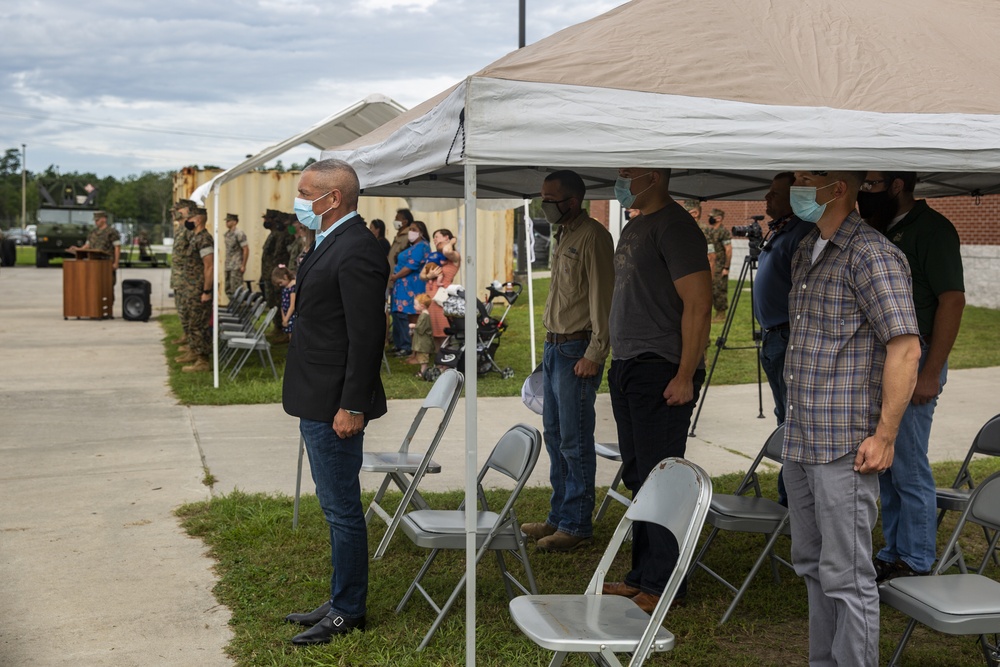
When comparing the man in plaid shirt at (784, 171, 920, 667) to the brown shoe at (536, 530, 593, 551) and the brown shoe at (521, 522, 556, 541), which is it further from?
the brown shoe at (521, 522, 556, 541)

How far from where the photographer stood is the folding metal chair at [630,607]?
308cm

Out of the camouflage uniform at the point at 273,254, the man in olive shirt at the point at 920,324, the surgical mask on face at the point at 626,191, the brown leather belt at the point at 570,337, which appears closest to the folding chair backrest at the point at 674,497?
the surgical mask on face at the point at 626,191

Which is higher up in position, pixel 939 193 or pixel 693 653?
pixel 939 193

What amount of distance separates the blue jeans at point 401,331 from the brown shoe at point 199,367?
2.43 meters

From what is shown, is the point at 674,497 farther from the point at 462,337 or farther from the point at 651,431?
the point at 462,337

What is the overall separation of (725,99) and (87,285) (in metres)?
17.0

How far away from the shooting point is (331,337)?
4.07 m

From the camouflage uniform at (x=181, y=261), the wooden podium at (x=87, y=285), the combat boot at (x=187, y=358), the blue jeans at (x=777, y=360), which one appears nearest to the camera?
the blue jeans at (x=777, y=360)

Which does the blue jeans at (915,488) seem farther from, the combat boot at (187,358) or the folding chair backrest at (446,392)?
the combat boot at (187,358)

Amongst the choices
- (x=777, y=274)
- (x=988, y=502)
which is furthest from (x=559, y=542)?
(x=988, y=502)

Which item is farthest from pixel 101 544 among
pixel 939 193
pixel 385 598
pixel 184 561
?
pixel 939 193

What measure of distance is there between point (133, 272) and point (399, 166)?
3379 cm

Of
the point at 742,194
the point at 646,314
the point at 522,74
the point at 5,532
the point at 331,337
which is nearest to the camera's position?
the point at 522,74

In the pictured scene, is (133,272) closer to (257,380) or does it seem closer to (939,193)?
(257,380)
